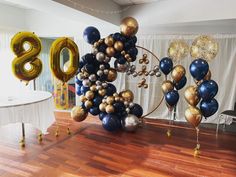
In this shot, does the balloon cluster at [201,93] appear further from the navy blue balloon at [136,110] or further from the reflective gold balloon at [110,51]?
the reflective gold balloon at [110,51]

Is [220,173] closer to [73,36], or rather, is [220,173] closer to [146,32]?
[146,32]

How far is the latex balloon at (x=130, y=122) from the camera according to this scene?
12.5 ft

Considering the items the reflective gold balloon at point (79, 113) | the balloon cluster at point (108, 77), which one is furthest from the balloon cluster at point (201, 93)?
the reflective gold balloon at point (79, 113)

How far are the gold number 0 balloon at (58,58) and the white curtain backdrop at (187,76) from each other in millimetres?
2035

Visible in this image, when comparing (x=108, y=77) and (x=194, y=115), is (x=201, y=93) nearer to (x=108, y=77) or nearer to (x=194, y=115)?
(x=194, y=115)

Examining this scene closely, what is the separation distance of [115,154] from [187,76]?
8.60 ft

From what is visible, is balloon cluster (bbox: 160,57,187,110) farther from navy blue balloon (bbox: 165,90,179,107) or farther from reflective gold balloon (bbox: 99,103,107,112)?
reflective gold balloon (bbox: 99,103,107,112)

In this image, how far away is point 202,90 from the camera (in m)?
2.97

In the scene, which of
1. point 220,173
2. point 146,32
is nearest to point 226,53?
point 146,32

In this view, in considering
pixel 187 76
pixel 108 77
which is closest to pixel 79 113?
pixel 108 77

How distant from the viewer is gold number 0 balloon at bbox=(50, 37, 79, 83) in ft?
9.33

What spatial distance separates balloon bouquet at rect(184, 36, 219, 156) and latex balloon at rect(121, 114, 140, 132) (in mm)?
1020

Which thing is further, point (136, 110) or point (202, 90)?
point (136, 110)

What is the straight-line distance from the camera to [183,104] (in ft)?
15.6
